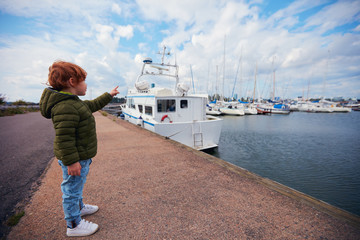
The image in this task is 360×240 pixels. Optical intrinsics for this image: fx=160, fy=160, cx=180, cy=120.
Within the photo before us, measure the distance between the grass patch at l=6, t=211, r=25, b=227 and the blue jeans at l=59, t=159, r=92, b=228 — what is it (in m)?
0.87

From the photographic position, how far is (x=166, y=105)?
8828 mm

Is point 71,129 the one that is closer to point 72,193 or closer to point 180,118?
point 72,193

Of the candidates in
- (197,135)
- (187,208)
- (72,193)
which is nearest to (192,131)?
(197,135)

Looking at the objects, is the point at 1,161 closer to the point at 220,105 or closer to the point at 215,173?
the point at 215,173

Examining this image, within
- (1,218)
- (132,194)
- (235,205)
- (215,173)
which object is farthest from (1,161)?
(235,205)

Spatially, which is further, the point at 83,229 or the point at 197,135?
the point at 197,135

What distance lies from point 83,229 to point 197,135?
6832 millimetres

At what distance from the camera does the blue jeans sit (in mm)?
1795

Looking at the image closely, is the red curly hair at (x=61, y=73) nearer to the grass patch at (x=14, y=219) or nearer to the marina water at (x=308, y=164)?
the grass patch at (x=14, y=219)

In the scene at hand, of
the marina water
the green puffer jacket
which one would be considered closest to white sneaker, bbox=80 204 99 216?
the green puffer jacket

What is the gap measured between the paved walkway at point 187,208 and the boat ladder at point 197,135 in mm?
4450

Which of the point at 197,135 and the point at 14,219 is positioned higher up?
the point at 14,219

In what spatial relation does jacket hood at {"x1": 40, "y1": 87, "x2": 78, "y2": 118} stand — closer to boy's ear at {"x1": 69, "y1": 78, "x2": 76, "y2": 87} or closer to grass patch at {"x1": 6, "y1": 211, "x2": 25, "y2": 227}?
boy's ear at {"x1": 69, "y1": 78, "x2": 76, "y2": 87}

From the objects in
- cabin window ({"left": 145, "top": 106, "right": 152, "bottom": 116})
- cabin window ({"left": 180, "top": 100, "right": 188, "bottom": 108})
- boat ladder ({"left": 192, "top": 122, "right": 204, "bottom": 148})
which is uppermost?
cabin window ({"left": 180, "top": 100, "right": 188, "bottom": 108})
